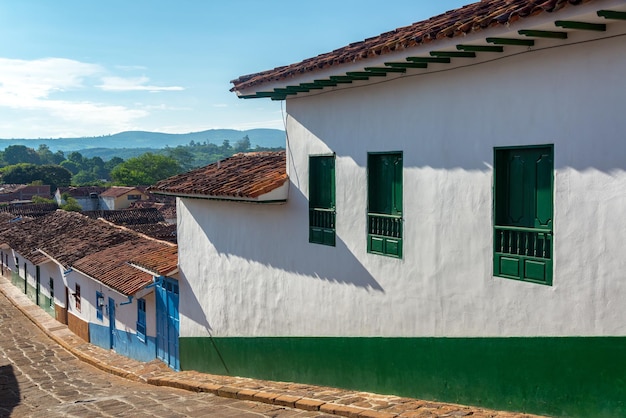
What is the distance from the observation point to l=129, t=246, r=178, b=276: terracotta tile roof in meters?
13.4

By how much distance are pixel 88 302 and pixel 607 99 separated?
17655 mm

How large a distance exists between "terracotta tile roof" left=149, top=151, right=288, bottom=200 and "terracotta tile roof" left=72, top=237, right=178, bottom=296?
79.0 inches

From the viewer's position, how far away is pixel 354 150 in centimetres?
876

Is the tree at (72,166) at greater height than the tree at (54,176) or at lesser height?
greater

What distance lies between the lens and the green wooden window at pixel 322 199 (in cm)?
928

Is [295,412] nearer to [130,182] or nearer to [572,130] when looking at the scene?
[572,130]

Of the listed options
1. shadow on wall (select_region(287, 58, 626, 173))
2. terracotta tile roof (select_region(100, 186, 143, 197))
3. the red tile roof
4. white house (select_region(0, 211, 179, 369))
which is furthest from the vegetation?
shadow on wall (select_region(287, 58, 626, 173))

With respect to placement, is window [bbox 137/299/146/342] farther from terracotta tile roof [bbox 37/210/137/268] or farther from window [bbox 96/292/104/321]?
terracotta tile roof [bbox 37/210/137/268]

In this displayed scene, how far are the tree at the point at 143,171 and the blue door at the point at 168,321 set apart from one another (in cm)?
9258

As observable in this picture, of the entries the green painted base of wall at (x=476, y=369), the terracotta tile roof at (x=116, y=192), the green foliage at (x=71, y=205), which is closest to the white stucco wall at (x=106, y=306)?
the green painted base of wall at (x=476, y=369)

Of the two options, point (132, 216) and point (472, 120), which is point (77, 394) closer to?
point (472, 120)

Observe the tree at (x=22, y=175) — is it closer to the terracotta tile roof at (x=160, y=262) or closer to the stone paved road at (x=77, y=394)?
the stone paved road at (x=77, y=394)

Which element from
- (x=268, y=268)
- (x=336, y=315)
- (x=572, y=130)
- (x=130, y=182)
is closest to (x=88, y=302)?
(x=268, y=268)

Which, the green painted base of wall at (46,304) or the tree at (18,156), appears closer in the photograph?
the green painted base of wall at (46,304)
